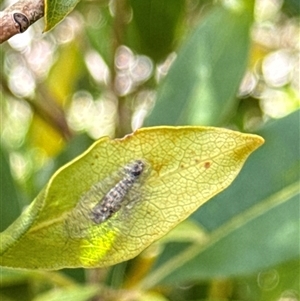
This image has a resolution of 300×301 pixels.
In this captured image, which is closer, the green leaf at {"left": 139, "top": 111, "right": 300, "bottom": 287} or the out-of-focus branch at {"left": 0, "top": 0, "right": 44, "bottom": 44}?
the out-of-focus branch at {"left": 0, "top": 0, "right": 44, "bottom": 44}

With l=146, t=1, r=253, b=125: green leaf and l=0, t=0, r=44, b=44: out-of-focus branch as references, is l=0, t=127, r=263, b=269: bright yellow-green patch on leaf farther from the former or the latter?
l=146, t=1, r=253, b=125: green leaf

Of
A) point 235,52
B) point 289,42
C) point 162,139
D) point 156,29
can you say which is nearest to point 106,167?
point 162,139

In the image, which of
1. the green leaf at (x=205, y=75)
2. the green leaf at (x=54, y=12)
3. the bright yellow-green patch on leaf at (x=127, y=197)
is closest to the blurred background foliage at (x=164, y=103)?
the green leaf at (x=205, y=75)

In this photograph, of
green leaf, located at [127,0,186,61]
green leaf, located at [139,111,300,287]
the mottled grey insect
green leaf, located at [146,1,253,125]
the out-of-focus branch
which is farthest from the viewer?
green leaf, located at [127,0,186,61]

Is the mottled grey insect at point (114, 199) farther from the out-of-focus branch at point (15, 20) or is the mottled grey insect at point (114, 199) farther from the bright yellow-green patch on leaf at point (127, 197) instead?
the out-of-focus branch at point (15, 20)

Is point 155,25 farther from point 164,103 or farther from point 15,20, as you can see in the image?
point 15,20

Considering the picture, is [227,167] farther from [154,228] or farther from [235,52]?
[235,52]

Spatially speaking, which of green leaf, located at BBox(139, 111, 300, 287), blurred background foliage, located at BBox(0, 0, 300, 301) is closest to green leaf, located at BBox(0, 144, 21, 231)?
blurred background foliage, located at BBox(0, 0, 300, 301)
